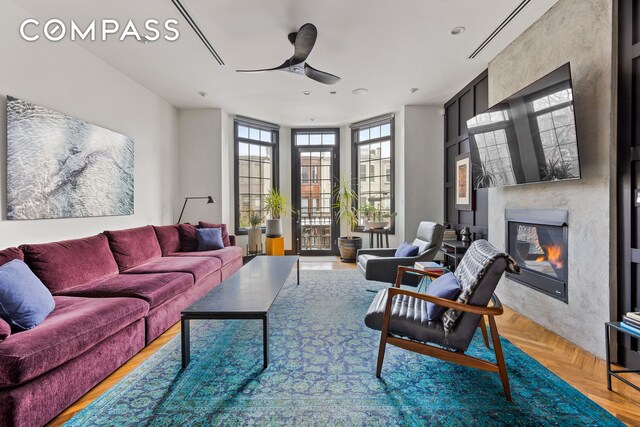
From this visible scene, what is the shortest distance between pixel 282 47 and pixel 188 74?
1496 millimetres

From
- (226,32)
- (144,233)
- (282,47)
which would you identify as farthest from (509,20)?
(144,233)

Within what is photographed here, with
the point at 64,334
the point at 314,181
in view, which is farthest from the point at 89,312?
the point at 314,181

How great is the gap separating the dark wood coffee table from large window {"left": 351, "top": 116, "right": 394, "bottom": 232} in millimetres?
3345

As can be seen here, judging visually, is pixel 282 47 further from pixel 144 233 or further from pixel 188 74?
pixel 144 233

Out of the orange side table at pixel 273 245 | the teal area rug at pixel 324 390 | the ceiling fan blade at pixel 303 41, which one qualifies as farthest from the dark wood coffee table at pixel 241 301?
the orange side table at pixel 273 245

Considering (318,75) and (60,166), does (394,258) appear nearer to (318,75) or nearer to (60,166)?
(318,75)

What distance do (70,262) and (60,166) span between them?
1.03 metres

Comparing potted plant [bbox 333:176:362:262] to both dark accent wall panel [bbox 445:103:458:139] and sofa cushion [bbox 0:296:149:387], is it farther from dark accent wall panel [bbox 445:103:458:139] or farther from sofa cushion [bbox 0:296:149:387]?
sofa cushion [bbox 0:296:149:387]

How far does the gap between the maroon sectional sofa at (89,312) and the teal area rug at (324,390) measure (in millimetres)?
194

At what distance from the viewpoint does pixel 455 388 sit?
188 centimetres

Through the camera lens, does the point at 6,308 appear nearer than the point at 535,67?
Yes

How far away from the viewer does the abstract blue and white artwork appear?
2.59 metres

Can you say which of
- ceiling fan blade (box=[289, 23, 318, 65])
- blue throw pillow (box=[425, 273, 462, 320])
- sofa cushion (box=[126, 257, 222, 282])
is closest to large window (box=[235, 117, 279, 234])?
sofa cushion (box=[126, 257, 222, 282])

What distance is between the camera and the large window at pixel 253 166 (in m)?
Result: 6.08
